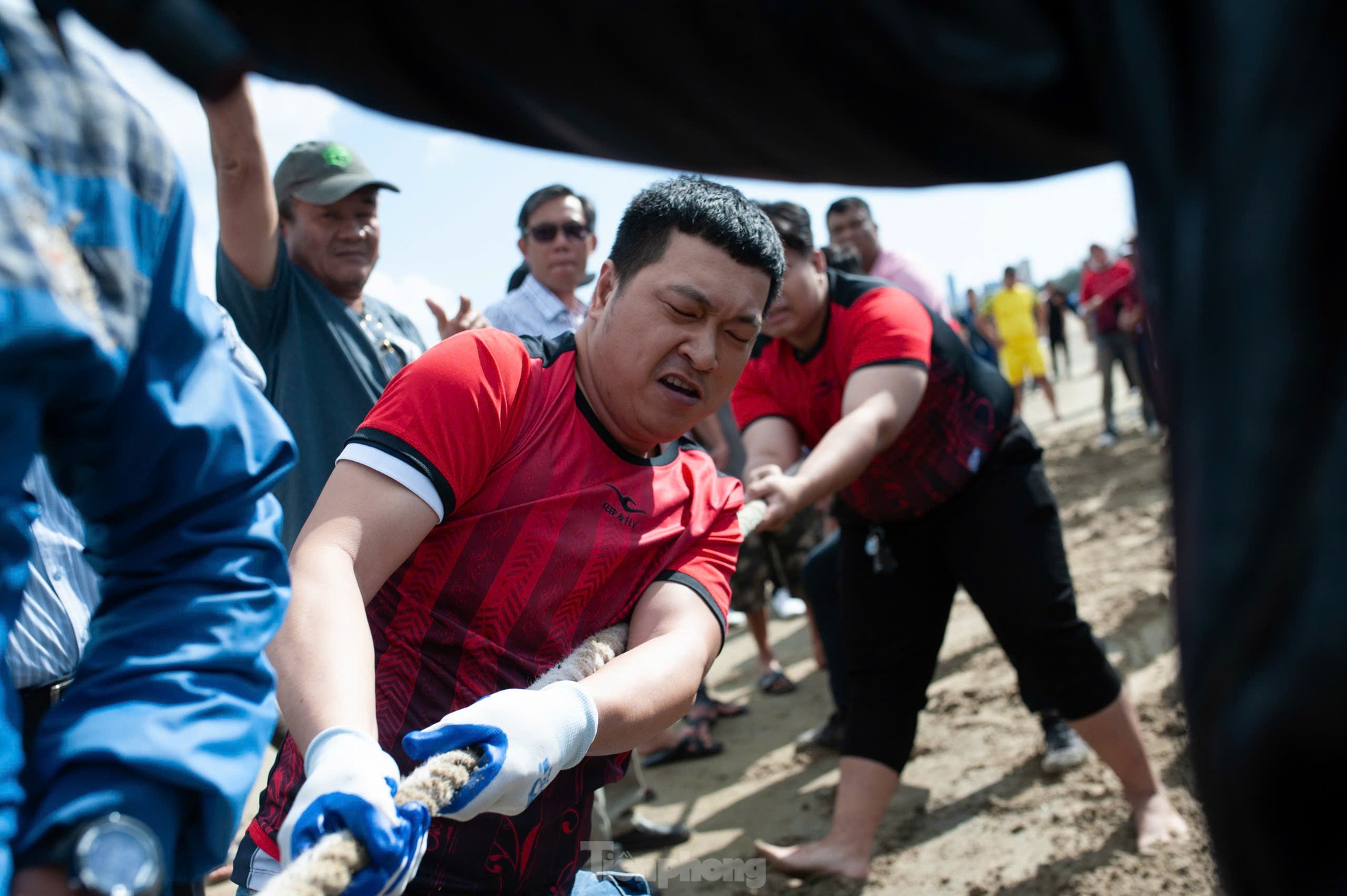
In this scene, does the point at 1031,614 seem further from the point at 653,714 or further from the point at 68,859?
the point at 68,859

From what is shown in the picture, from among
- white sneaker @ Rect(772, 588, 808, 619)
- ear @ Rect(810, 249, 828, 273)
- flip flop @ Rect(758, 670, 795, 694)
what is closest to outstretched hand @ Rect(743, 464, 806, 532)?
ear @ Rect(810, 249, 828, 273)

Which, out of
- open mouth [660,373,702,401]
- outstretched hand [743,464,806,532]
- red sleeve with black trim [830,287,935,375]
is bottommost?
outstretched hand [743,464,806,532]

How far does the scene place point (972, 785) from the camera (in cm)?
385

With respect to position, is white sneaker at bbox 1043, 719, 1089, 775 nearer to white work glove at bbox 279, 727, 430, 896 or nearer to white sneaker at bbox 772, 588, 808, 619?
white sneaker at bbox 772, 588, 808, 619

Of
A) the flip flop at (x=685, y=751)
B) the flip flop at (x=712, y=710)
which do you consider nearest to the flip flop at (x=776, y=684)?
the flip flop at (x=712, y=710)

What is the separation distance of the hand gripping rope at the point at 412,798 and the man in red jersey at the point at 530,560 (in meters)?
0.03

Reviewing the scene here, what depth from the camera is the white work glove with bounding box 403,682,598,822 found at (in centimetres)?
135

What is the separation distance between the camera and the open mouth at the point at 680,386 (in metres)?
1.96

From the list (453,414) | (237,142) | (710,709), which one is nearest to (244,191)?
(237,142)

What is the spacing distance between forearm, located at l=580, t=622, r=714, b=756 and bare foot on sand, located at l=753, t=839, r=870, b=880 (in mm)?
1692

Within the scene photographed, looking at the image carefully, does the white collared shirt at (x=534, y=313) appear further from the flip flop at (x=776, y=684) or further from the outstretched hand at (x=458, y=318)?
the flip flop at (x=776, y=684)

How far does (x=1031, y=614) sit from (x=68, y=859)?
2758 millimetres

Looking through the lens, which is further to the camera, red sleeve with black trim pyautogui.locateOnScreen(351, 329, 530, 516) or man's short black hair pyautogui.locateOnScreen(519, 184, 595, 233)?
man's short black hair pyautogui.locateOnScreen(519, 184, 595, 233)

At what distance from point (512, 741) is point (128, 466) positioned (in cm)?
64
